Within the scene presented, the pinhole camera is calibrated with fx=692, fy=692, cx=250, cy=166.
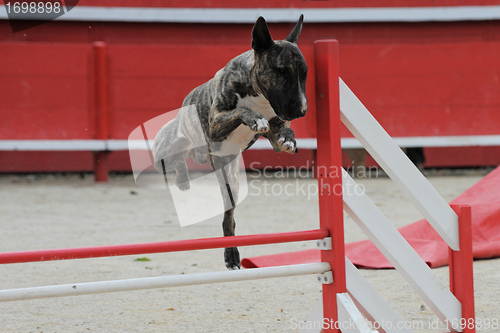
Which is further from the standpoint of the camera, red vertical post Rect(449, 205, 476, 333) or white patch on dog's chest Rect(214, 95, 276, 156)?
red vertical post Rect(449, 205, 476, 333)

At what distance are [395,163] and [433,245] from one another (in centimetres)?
166

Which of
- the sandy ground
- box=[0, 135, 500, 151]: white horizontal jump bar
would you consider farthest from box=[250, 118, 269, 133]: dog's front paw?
box=[0, 135, 500, 151]: white horizontal jump bar

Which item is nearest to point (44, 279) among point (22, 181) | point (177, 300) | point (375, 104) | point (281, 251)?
point (177, 300)

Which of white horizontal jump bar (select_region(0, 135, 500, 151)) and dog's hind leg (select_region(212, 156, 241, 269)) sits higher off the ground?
dog's hind leg (select_region(212, 156, 241, 269))

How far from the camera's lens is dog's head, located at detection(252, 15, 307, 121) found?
145 cm

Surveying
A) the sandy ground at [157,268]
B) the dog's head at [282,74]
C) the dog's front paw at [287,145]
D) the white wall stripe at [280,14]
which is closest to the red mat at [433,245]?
the sandy ground at [157,268]

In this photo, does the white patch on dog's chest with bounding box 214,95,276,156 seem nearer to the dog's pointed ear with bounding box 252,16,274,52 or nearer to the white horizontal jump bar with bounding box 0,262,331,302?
the dog's pointed ear with bounding box 252,16,274,52

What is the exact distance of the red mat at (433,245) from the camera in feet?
10.9

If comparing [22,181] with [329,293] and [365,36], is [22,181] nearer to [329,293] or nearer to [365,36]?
[365,36]

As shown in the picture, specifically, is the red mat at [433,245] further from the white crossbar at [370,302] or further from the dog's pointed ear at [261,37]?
the dog's pointed ear at [261,37]

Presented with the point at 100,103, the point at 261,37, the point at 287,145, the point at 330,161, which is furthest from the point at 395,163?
the point at 100,103

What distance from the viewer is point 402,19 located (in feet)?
23.5

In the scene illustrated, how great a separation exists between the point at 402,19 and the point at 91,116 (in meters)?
3.49

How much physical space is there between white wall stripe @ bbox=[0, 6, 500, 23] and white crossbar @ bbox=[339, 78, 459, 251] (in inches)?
199
